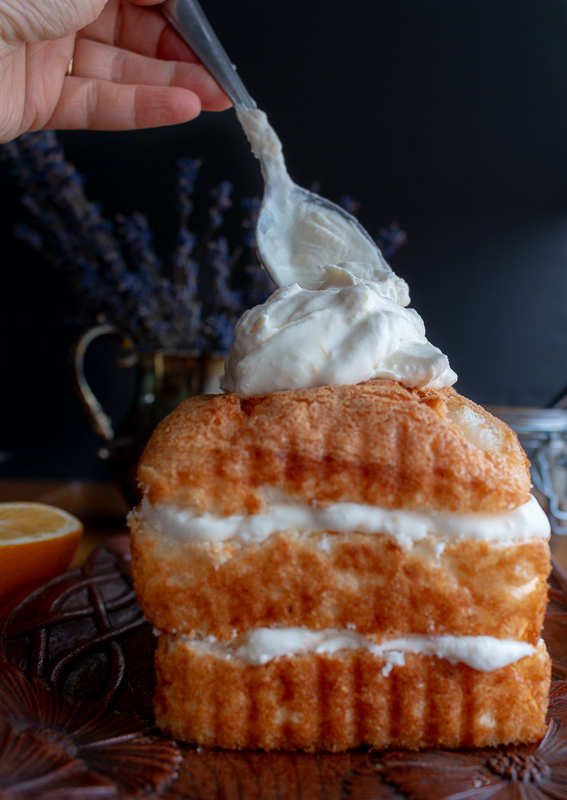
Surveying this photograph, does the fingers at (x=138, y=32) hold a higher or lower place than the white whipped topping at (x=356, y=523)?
higher

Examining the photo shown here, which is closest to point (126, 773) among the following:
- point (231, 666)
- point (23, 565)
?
point (231, 666)

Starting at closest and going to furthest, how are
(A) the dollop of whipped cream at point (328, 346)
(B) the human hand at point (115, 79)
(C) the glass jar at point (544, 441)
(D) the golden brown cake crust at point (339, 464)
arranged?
(D) the golden brown cake crust at point (339, 464)
(A) the dollop of whipped cream at point (328, 346)
(B) the human hand at point (115, 79)
(C) the glass jar at point (544, 441)

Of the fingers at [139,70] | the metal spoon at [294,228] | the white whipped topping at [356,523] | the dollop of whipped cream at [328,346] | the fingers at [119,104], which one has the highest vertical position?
the fingers at [139,70]

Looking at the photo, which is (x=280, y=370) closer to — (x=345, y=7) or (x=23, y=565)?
(x=23, y=565)

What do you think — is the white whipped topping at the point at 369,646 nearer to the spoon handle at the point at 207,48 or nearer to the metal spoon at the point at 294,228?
the metal spoon at the point at 294,228

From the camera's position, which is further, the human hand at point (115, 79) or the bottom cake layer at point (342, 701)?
the human hand at point (115, 79)

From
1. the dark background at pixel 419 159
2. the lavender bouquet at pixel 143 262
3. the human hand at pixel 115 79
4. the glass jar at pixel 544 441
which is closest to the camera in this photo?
the human hand at pixel 115 79

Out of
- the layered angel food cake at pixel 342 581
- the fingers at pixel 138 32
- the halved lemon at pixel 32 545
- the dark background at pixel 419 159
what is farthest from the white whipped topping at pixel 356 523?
the dark background at pixel 419 159

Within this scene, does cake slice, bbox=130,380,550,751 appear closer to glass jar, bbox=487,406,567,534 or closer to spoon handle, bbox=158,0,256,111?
spoon handle, bbox=158,0,256,111
